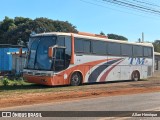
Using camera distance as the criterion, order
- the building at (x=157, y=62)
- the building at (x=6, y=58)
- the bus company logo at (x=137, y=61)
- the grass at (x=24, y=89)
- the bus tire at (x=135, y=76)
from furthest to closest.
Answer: the building at (x=157, y=62) → the building at (x=6, y=58) → the bus tire at (x=135, y=76) → the bus company logo at (x=137, y=61) → the grass at (x=24, y=89)

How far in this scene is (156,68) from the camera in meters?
55.9

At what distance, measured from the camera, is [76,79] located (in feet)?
80.9

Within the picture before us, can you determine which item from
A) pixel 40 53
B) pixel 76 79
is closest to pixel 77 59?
pixel 76 79

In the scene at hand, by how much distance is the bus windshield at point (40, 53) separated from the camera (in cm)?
2278

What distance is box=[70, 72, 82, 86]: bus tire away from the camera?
24.3 metres

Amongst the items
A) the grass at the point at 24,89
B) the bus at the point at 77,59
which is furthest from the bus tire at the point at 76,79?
the grass at the point at 24,89

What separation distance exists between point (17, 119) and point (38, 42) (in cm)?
1338

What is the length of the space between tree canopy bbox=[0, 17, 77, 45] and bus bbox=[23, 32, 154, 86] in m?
36.2

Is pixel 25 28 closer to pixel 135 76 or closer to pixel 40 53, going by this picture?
pixel 135 76

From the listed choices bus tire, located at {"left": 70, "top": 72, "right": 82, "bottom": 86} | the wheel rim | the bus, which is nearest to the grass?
the bus

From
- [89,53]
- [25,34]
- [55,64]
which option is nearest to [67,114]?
[55,64]

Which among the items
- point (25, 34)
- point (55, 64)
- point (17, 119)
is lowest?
point (17, 119)

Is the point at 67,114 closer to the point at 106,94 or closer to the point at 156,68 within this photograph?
the point at 106,94

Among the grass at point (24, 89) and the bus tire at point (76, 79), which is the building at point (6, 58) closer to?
the grass at point (24, 89)
